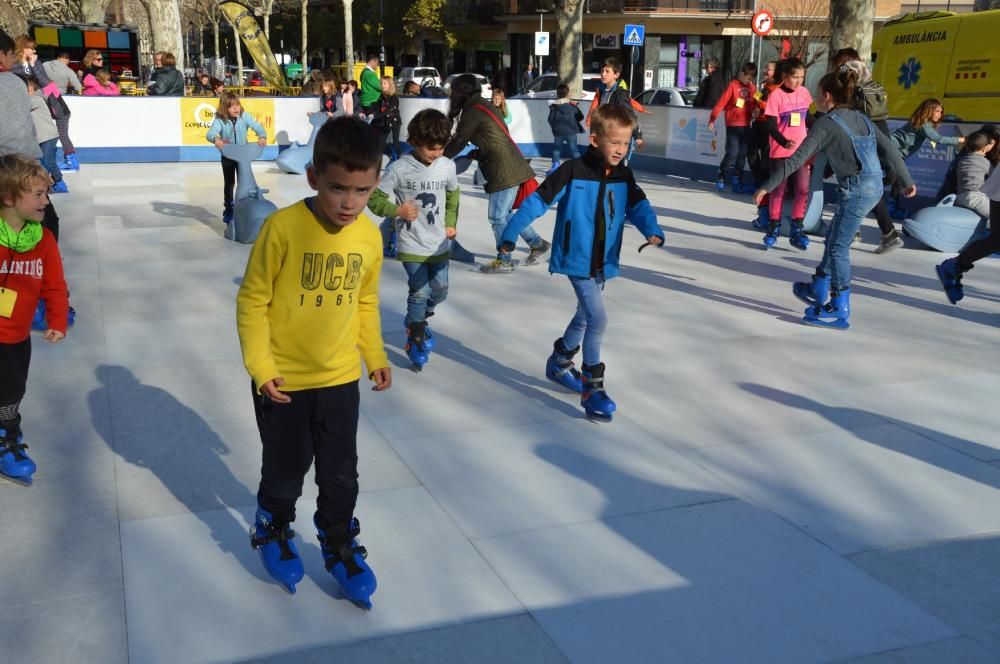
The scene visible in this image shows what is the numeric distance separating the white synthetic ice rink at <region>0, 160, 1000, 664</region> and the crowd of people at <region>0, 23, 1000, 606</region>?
25 centimetres

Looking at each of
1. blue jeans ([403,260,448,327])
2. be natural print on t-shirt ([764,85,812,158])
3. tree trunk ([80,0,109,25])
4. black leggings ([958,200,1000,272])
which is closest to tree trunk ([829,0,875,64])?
be natural print on t-shirt ([764,85,812,158])

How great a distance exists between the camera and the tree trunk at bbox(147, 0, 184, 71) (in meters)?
27.8

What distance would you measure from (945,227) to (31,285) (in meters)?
8.81

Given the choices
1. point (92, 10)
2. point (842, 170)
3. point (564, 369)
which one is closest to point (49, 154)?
point (564, 369)

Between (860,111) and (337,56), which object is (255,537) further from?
(337,56)

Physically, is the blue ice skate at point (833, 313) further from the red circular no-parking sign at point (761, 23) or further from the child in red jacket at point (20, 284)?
the red circular no-parking sign at point (761, 23)

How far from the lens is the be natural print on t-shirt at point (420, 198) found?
619 cm

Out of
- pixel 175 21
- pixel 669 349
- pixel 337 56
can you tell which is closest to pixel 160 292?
pixel 669 349

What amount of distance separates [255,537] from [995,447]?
Result: 144 inches

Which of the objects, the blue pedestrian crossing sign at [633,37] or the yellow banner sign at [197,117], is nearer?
the yellow banner sign at [197,117]

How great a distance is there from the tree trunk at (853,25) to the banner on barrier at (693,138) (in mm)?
2064

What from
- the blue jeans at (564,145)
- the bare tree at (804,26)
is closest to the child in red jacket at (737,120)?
the blue jeans at (564,145)

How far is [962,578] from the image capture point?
3.81 m

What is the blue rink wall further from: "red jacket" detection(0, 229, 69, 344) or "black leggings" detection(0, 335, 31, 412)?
"black leggings" detection(0, 335, 31, 412)
